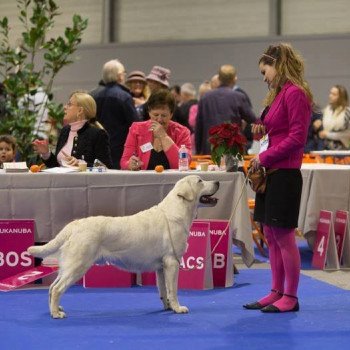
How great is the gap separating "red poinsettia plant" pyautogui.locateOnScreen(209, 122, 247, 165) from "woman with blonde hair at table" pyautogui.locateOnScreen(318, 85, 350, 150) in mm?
4429

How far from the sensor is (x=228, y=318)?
508 cm

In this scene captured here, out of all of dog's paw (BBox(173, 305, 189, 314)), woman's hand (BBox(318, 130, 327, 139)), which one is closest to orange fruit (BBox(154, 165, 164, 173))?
dog's paw (BBox(173, 305, 189, 314))

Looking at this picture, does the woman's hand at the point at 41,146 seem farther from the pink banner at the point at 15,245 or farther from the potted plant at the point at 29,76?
the potted plant at the point at 29,76

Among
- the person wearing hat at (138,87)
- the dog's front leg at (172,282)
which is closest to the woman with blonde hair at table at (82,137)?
the dog's front leg at (172,282)

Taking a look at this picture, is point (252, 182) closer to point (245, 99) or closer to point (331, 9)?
point (245, 99)

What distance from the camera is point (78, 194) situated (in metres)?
6.08

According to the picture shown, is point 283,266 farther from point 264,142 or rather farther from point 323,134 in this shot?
point 323,134

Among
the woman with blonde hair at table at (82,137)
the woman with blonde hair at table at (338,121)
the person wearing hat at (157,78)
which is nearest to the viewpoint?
the woman with blonde hair at table at (82,137)

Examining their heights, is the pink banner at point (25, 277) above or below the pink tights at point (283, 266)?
below

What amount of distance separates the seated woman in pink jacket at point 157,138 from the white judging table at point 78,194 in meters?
0.33

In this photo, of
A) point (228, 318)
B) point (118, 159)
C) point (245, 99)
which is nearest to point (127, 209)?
point (228, 318)

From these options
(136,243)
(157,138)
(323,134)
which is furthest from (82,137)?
(323,134)

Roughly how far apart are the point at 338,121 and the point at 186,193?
17.7 feet

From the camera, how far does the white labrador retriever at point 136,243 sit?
506 cm
